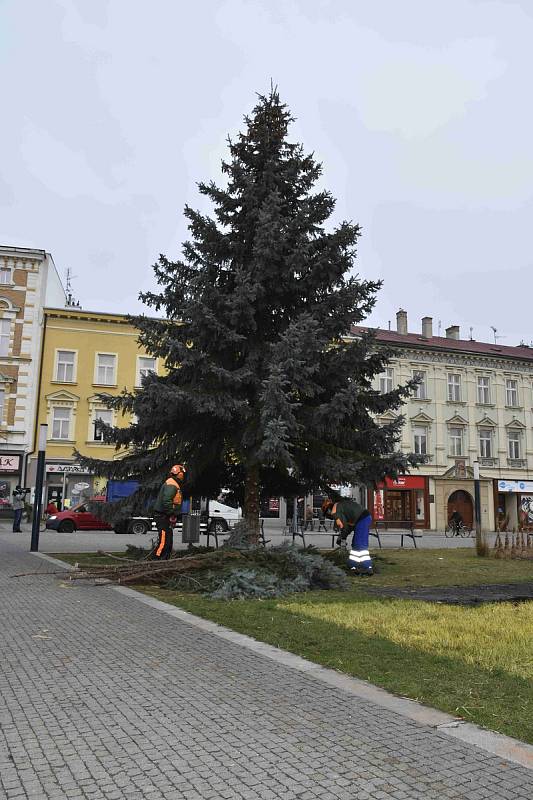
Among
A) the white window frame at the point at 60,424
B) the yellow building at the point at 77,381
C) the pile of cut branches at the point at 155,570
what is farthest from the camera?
the white window frame at the point at 60,424

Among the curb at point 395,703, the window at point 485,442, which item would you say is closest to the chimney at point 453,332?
the window at point 485,442

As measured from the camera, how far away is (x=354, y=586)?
12.0m

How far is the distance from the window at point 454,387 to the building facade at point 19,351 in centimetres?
2824

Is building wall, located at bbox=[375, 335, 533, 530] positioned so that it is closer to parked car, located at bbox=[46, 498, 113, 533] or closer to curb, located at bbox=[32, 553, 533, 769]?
parked car, located at bbox=[46, 498, 113, 533]

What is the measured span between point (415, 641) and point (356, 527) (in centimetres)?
655

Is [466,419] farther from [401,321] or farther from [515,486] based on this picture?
[401,321]

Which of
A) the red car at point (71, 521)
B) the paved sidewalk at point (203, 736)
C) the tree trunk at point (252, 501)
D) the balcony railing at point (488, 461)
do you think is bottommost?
the paved sidewalk at point (203, 736)

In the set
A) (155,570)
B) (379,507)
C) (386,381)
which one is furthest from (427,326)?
(155,570)

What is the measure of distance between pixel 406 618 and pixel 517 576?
280 inches

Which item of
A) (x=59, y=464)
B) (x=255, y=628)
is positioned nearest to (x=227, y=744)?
(x=255, y=628)

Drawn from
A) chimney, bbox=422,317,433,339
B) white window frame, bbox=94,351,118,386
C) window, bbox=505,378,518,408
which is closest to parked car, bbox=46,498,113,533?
white window frame, bbox=94,351,118,386

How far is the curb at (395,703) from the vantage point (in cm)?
403

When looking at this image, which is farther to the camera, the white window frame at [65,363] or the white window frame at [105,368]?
the white window frame at [105,368]

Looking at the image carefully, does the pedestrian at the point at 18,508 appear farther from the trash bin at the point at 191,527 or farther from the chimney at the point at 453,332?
the chimney at the point at 453,332
